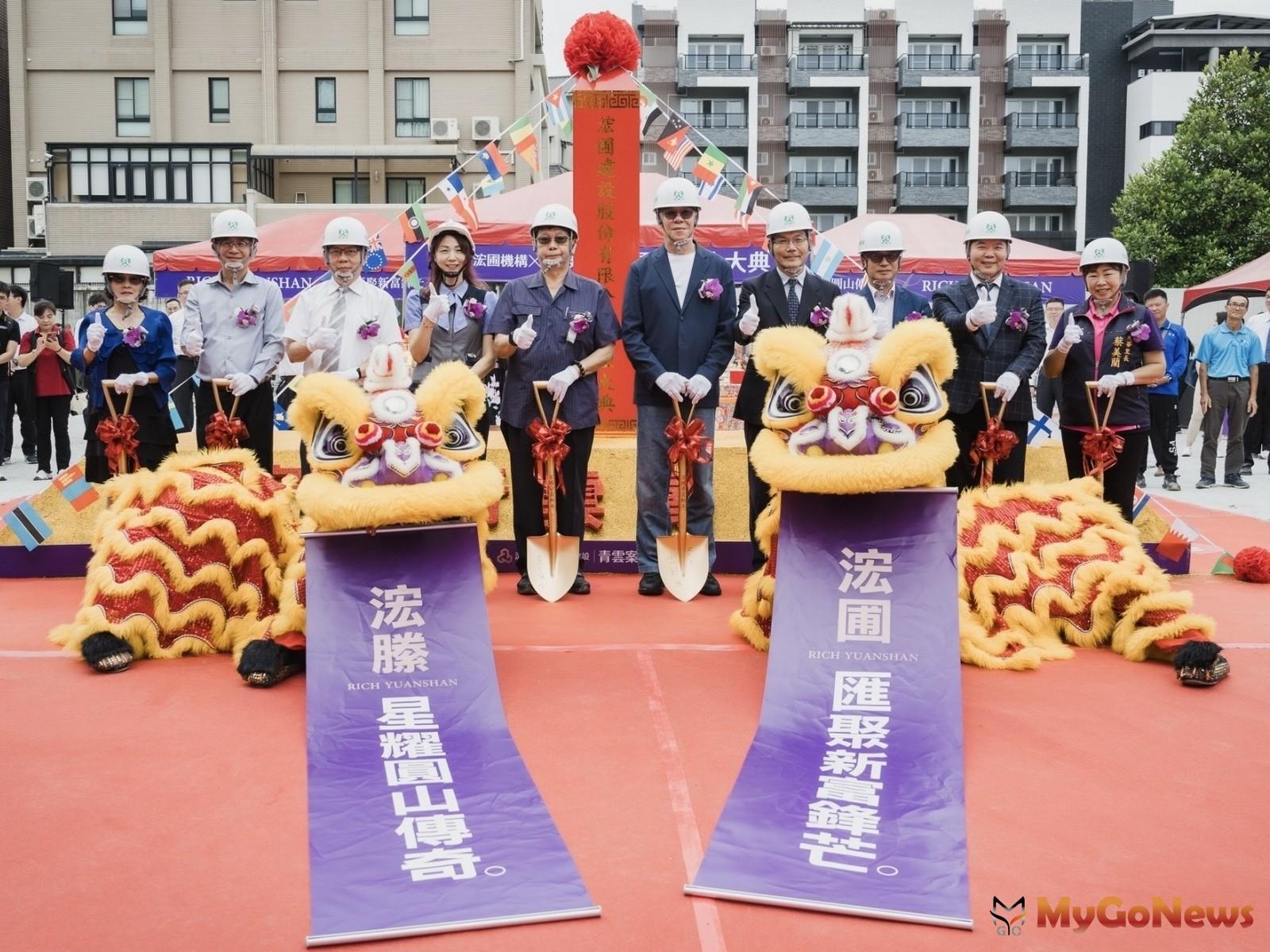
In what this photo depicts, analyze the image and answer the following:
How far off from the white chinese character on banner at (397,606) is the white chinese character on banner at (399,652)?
34 mm

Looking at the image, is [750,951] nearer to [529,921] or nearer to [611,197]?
[529,921]

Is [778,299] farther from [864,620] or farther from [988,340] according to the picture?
[864,620]

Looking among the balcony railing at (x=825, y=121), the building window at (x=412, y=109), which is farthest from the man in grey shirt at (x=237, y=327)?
the balcony railing at (x=825, y=121)

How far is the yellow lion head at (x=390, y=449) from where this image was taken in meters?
3.41

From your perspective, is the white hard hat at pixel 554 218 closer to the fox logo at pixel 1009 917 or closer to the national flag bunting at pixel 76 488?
the national flag bunting at pixel 76 488

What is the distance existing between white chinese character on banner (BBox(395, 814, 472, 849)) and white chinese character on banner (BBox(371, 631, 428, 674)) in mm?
744

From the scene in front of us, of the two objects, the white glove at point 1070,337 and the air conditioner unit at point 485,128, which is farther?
the air conditioner unit at point 485,128

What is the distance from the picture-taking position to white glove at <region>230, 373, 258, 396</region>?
192 inches

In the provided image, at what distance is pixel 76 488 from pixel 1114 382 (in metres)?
Answer: 5.06

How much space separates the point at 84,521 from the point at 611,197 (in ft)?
12.2

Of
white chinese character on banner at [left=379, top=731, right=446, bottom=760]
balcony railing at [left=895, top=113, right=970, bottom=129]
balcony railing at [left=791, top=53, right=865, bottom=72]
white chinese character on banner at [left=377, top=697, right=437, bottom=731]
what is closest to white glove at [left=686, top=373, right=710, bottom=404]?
white chinese character on banner at [left=377, top=697, right=437, bottom=731]

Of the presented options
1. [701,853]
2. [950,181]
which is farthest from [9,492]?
[950,181]

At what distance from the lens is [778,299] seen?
4.89m

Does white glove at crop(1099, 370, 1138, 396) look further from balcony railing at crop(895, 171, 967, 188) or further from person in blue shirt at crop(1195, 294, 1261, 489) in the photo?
balcony railing at crop(895, 171, 967, 188)
